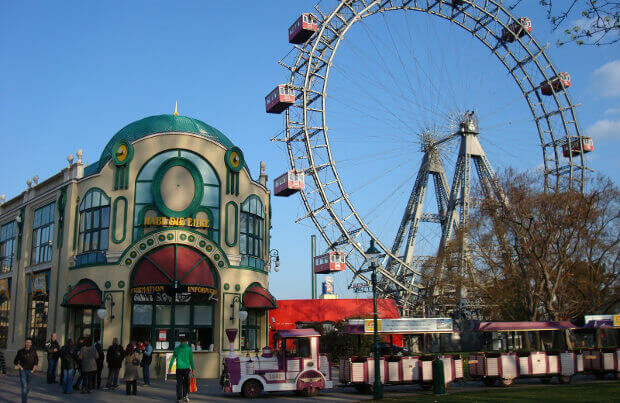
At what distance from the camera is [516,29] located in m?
54.4

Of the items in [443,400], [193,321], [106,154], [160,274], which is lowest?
[443,400]

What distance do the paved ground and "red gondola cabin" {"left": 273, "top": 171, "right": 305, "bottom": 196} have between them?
65.8ft

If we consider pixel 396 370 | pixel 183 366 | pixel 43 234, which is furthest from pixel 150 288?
pixel 396 370

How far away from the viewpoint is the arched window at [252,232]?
33.5 meters

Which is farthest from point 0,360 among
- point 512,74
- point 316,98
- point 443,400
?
point 512,74

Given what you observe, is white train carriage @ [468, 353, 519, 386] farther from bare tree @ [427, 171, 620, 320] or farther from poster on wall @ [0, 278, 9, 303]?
poster on wall @ [0, 278, 9, 303]

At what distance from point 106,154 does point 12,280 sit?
12.0m

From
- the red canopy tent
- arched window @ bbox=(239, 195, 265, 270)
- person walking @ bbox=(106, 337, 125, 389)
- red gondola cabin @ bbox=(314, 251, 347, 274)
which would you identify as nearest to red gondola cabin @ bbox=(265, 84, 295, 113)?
red gondola cabin @ bbox=(314, 251, 347, 274)

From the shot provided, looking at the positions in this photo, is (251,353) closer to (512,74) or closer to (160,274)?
(160,274)

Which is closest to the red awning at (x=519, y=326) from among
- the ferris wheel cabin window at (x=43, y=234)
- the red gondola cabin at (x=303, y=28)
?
the ferris wheel cabin window at (x=43, y=234)

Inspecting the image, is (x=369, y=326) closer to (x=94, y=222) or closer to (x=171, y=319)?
(x=171, y=319)

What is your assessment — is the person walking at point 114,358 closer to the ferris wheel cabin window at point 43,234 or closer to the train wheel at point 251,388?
the train wheel at point 251,388

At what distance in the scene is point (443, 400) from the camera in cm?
1850

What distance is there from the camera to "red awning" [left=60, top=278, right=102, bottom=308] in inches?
1166
